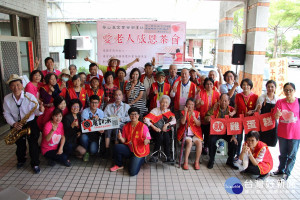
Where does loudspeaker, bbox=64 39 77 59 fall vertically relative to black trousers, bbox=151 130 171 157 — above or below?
above

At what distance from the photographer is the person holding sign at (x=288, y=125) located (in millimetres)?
3473

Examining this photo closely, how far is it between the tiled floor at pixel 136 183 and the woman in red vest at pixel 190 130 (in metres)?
0.25

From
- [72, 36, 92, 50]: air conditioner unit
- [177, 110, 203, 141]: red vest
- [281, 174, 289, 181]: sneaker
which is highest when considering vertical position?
[72, 36, 92, 50]: air conditioner unit

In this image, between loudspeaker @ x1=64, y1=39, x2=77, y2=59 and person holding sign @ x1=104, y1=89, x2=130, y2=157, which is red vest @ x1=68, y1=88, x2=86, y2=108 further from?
loudspeaker @ x1=64, y1=39, x2=77, y2=59

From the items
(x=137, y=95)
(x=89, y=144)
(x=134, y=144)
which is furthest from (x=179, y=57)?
(x=89, y=144)

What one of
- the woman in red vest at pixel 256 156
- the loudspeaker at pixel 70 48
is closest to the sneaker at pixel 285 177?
the woman in red vest at pixel 256 156

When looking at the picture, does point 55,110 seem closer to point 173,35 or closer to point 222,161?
point 222,161

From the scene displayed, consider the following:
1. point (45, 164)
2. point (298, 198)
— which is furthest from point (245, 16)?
point (45, 164)

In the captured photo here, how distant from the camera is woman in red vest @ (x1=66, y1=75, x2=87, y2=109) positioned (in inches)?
168

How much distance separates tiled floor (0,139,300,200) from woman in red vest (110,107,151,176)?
192mm

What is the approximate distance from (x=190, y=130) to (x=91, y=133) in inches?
66.5

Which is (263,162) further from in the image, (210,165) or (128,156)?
(128,156)

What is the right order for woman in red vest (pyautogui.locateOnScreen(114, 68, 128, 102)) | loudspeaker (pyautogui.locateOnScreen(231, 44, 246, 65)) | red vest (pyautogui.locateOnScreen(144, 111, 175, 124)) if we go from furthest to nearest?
loudspeaker (pyautogui.locateOnScreen(231, 44, 246, 65)) < woman in red vest (pyautogui.locateOnScreen(114, 68, 128, 102)) < red vest (pyautogui.locateOnScreen(144, 111, 175, 124))

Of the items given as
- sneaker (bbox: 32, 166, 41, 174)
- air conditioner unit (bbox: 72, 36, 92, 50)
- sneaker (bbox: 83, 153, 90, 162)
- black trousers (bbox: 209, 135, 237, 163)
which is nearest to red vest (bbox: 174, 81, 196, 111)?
black trousers (bbox: 209, 135, 237, 163)
